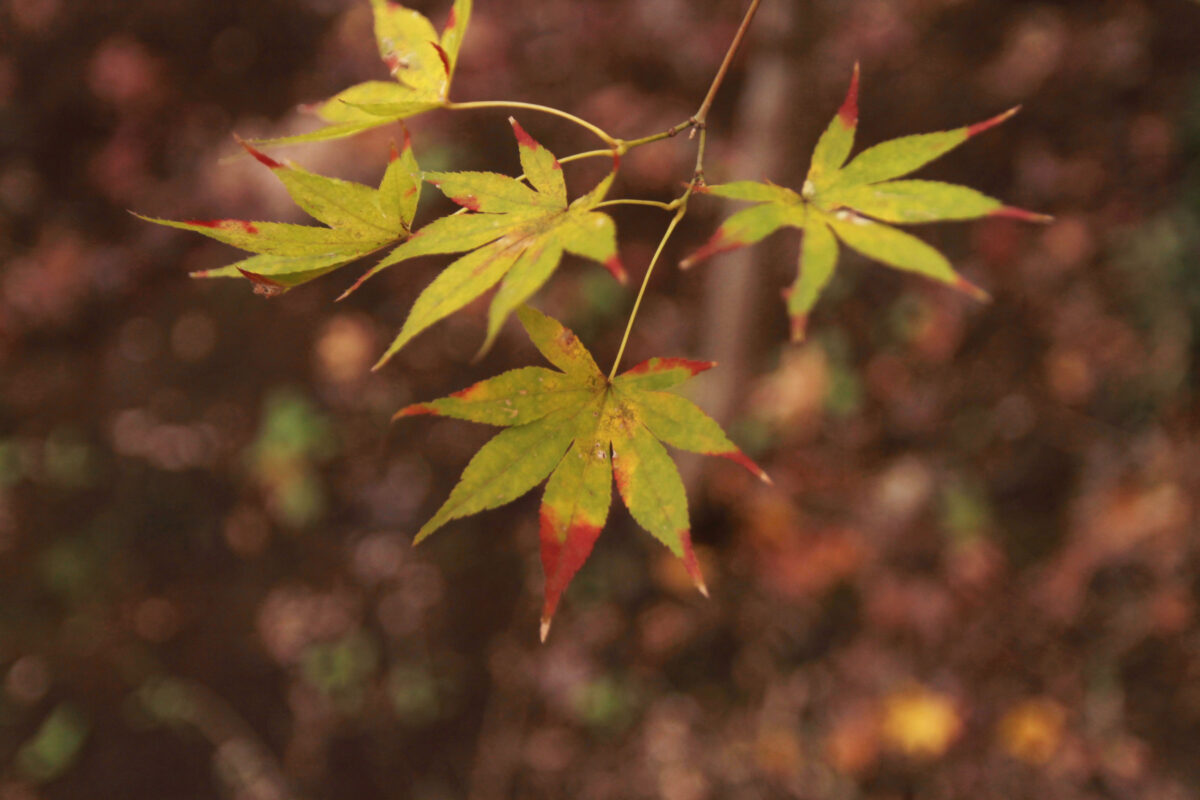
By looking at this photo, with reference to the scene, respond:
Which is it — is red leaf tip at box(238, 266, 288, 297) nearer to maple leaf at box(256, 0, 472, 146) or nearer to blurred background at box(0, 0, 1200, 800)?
maple leaf at box(256, 0, 472, 146)

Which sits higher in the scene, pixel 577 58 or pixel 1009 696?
pixel 577 58

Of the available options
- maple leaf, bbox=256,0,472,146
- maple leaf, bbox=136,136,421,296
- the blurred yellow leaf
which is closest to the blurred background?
the blurred yellow leaf

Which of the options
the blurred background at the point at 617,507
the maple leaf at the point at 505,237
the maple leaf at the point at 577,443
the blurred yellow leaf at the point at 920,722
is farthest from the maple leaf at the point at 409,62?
the blurred yellow leaf at the point at 920,722

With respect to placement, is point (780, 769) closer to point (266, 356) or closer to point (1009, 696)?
point (1009, 696)

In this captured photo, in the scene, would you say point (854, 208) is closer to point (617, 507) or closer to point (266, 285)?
point (266, 285)

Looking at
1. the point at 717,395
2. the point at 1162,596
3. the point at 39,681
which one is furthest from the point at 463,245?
the point at 39,681

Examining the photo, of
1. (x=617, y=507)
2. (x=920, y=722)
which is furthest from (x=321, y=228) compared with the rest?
(x=920, y=722)

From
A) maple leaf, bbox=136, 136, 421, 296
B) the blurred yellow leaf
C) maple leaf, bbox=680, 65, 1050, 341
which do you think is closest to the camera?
maple leaf, bbox=680, 65, 1050, 341

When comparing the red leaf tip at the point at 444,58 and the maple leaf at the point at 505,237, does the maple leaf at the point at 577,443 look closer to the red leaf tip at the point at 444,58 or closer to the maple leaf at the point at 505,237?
the maple leaf at the point at 505,237
